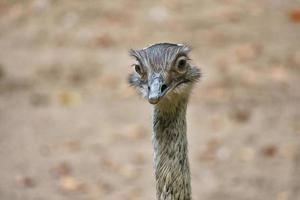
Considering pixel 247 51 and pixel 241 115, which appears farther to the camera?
pixel 247 51

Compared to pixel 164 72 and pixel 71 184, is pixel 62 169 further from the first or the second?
pixel 164 72

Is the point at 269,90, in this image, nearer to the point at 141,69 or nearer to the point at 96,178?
the point at 96,178

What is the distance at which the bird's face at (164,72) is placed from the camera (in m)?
3.54

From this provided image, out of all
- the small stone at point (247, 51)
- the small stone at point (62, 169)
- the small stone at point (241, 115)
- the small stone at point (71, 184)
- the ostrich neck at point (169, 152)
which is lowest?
the ostrich neck at point (169, 152)

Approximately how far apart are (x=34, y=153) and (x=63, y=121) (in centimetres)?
66

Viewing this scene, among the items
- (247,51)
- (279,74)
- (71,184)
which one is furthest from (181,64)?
(247,51)

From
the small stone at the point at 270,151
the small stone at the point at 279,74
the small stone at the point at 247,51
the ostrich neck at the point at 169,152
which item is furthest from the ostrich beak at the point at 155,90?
the small stone at the point at 247,51

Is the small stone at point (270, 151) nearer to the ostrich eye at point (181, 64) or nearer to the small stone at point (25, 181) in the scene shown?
the small stone at point (25, 181)

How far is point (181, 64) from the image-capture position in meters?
3.69

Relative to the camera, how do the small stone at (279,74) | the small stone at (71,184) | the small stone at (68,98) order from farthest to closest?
the small stone at (279,74)
the small stone at (68,98)
the small stone at (71,184)

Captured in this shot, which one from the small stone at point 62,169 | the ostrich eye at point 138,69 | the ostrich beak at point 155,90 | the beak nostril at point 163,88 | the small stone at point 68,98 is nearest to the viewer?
the ostrich beak at point 155,90

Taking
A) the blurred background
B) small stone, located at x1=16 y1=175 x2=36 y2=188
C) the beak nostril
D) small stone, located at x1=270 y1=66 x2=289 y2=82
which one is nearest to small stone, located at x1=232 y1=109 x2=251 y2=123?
the blurred background

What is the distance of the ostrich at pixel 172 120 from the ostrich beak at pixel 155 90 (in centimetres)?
12

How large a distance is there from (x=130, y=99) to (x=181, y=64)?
465 centimetres
